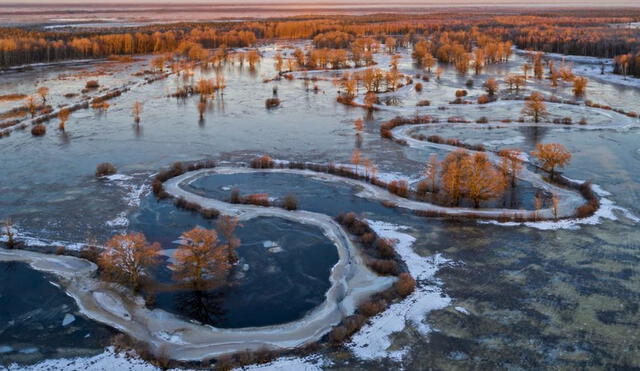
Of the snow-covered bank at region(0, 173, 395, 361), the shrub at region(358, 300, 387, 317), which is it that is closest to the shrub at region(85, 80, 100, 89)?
the snow-covered bank at region(0, 173, 395, 361)

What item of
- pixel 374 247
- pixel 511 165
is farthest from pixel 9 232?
pixel 511 165

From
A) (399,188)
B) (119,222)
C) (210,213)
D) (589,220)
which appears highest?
(399,188)

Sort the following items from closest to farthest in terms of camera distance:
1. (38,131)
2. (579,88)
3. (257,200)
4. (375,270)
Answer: (375,270) < (257,200) < (38,131) < (579,88)

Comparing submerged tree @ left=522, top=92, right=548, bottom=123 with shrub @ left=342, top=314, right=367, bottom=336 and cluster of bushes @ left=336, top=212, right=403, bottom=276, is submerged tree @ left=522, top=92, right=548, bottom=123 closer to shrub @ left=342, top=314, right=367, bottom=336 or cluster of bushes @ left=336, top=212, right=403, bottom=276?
cluster of bushes @ left=336, top=212, right=403, bottom=276

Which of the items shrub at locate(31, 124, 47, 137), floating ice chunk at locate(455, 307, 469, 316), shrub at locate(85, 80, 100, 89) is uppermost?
shrub at locate(85, 80, 100, 89)

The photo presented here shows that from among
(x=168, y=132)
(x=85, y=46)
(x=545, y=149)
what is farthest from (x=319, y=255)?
(x=85, y=46)

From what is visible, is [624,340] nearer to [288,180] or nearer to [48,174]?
[288,180]

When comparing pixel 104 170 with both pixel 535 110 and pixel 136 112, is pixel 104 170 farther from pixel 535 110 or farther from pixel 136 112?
pixel 535 110
